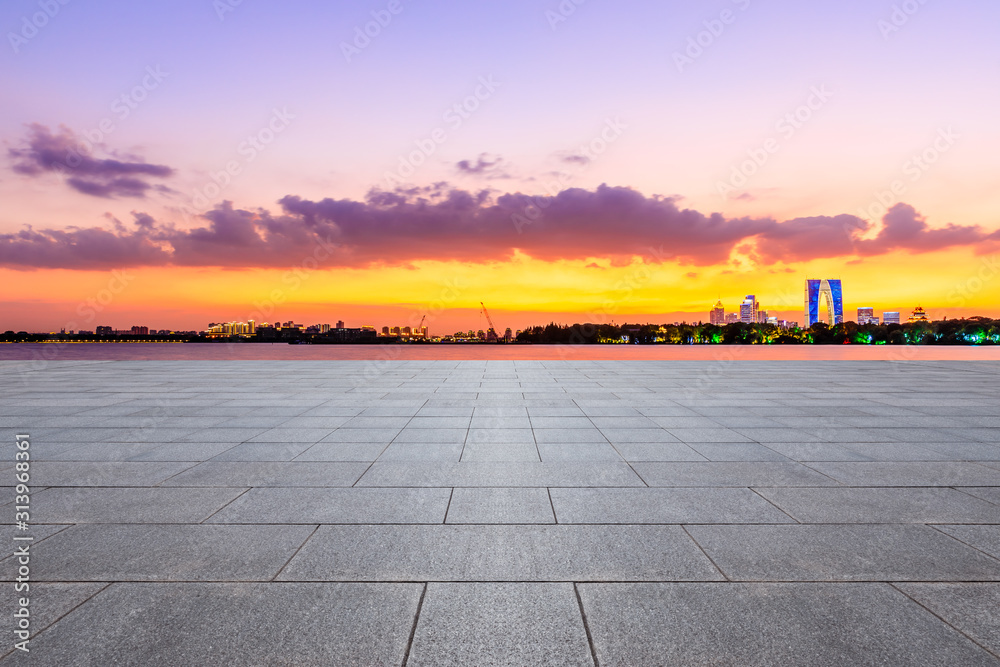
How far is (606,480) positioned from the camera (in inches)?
268

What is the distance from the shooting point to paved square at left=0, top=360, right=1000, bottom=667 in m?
3.40

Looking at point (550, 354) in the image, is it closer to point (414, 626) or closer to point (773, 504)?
point (773, 504)

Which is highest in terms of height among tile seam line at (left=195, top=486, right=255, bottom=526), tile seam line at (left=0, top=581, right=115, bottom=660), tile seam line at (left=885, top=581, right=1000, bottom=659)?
tile seam line at (left=195, top=486, right=255, bottom=526)

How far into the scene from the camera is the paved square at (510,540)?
3396 mm

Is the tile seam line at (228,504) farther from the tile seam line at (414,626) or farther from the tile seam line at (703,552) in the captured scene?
the tile seam line at (703,552)

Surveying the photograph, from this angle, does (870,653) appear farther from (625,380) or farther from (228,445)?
(625,380)

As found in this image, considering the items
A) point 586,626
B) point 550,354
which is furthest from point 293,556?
point 550,354

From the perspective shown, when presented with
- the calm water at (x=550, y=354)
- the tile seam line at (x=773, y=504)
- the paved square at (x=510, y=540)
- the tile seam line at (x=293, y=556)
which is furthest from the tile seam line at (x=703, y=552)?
the calm water at (x=550, y=354)

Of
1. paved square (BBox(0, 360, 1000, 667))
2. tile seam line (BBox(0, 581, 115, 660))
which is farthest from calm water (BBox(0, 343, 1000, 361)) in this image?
tile seam line (BBox(0, 581, 115, 660))

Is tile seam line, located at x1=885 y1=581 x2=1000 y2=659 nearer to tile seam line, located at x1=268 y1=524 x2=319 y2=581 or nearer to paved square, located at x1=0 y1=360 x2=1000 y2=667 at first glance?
paved square, located at x1=0 y1=360 x2=1000 y2=667

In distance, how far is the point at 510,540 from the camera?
4.89m

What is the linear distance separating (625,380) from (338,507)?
579 inches

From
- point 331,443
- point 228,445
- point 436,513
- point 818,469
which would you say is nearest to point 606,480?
point 436,513

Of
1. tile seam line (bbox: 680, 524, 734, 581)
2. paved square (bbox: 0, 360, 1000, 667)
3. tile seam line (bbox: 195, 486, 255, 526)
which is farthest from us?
tile seam line (bbox: 195, 486, 255, 526)
